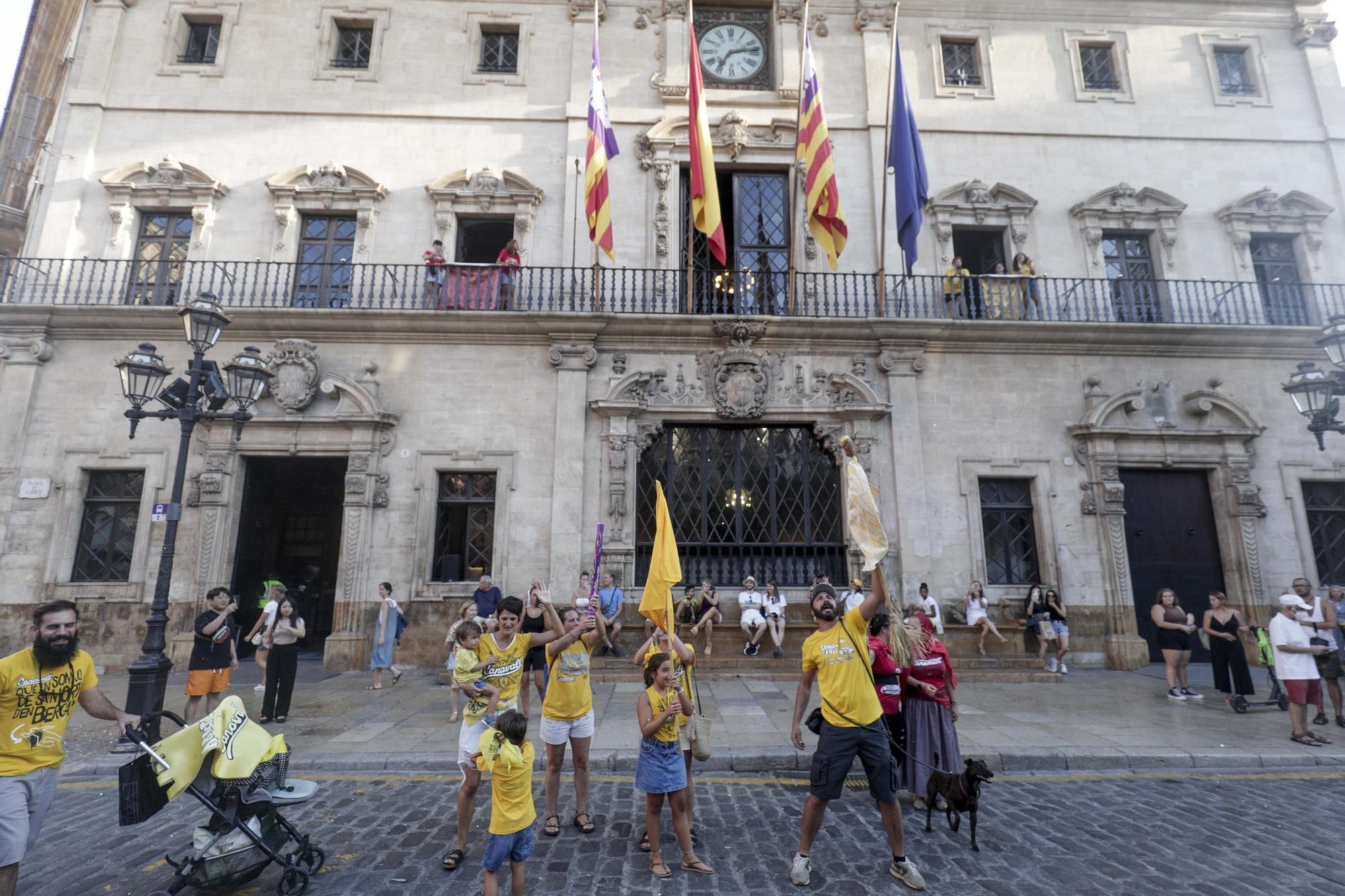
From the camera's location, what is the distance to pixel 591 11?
48.6ft

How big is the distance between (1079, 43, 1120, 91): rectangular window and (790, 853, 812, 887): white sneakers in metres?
18.9

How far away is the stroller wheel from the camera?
3730 millimetres

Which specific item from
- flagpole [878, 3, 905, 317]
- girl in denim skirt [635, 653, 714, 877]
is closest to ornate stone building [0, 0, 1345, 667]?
flagpole [878, 3, 905, 317]

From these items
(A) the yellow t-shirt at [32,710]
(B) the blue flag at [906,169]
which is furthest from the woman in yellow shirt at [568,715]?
(B) the blue flag at [906,169]

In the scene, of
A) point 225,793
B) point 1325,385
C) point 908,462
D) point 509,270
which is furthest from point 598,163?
point 1325,385

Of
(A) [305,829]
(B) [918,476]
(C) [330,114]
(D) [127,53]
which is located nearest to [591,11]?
(C) [330,114]

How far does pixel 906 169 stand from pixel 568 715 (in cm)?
1195

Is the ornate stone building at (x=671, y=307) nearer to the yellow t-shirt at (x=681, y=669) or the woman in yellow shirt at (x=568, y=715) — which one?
the woman in yellow shirt at (x=568, y=715)

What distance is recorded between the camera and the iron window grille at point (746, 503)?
12.6m

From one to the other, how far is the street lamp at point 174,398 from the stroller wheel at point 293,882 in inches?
177

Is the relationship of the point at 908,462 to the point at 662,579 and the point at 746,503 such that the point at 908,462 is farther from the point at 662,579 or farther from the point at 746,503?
Result: the point at 662,579

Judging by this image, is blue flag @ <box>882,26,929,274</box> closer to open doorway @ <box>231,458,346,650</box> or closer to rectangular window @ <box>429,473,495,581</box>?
rectangular window @ <box>429,473,495,581</box>

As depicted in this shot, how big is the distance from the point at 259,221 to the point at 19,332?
198 inches

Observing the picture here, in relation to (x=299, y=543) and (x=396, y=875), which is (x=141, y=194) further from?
(x=396, y=875)
